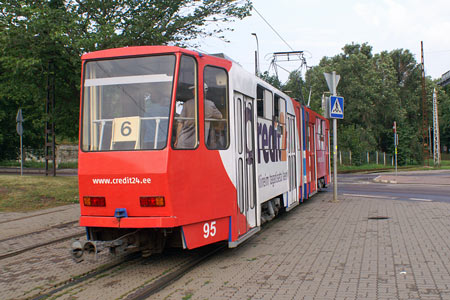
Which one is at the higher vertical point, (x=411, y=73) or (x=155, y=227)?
(x=411, y=73)

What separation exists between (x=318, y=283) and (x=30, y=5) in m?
15.4

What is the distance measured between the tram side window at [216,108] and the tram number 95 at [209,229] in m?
1.09

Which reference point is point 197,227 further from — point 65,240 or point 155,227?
point 65,240

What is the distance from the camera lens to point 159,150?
603 centimetres

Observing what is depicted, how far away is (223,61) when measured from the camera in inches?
279

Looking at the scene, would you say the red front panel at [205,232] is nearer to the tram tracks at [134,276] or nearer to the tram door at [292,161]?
the tram tracks at [134,276]

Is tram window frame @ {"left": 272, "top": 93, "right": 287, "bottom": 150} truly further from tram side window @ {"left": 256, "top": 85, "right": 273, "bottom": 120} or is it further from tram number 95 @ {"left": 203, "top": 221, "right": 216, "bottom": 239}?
tram number 95 @ {"left": 203, "top": 221, "right": 216, "bottom": 239}

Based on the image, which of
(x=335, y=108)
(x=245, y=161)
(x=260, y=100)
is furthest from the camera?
(x=335, y=108)

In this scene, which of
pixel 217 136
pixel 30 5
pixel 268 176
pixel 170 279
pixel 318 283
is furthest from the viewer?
pixel 30 5

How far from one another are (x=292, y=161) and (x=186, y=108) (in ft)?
20.0

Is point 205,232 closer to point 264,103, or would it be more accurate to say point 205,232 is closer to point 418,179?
point 264,103

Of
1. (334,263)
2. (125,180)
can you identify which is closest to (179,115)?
(125,180)

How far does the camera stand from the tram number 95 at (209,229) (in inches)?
258

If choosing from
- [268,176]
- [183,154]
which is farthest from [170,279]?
[268,176]
